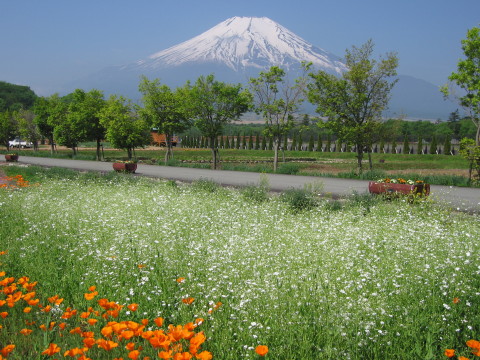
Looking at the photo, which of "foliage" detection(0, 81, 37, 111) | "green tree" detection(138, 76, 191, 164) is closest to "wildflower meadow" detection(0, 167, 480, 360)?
"green tree" detection(138, 76, 191, 164)

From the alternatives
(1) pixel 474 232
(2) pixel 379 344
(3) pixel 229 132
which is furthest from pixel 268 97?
(3) pixel 229 132

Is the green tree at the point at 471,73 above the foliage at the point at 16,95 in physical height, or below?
below

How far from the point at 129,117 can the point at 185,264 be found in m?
34.2

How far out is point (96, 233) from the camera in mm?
7109

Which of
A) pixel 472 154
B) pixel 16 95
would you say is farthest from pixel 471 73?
pixel 16 95

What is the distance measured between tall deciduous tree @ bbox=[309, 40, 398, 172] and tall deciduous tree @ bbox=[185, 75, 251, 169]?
724 cm

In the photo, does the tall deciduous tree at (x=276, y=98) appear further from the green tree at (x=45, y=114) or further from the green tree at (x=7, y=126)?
the green tree at (x=7, y=126)

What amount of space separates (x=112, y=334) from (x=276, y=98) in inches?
1024

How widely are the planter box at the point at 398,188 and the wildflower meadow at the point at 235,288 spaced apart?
263 cm

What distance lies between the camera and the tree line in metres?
23.8

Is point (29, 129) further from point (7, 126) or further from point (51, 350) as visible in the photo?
point (51, 350)

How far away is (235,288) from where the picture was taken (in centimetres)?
441

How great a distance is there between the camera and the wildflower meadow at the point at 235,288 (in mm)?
3484

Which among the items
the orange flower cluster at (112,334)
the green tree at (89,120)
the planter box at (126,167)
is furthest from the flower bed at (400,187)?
the green tree at (89,120)
